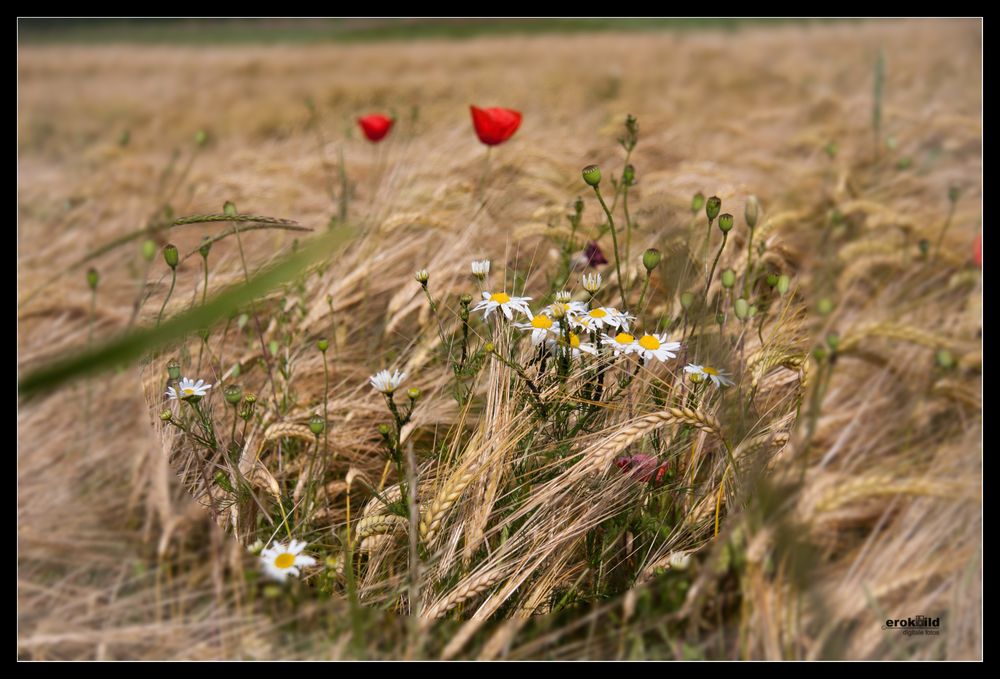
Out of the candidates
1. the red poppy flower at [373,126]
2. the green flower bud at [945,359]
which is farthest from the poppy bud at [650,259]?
the red poppy flower at [373,126]

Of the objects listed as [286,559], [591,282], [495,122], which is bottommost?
[286,559]

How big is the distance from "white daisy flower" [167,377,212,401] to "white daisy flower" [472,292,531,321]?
0.90ft

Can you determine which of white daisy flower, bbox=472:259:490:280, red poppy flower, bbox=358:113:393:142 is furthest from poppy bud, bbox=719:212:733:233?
red poppy flower, bbox=358:113:393:142

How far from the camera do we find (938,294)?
1320 mm

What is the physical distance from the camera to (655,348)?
29.6 inches

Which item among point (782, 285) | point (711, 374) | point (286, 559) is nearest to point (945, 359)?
point (782, 285)

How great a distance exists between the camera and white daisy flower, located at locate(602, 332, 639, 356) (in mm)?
737

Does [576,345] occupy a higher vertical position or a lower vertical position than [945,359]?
lower

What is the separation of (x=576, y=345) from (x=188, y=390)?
374 mm

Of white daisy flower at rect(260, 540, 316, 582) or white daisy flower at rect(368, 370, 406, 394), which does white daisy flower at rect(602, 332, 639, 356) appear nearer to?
white daisy flower at rect(368, 370, 406, 394)

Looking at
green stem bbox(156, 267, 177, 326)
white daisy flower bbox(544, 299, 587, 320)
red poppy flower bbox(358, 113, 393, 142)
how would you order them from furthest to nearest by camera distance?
red poppy flower bbox(358, 113, 393, 142), green stem bbox(156, 267, 177, 326), white daisy flower bbox(544, 299, 587, 320)

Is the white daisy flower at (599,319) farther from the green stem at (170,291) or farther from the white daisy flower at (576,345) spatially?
the green stem at (170,291)

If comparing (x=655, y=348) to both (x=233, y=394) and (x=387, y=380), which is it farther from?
(x=233, y=394)

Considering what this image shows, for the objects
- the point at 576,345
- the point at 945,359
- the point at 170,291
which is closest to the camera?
the point at 576,345
